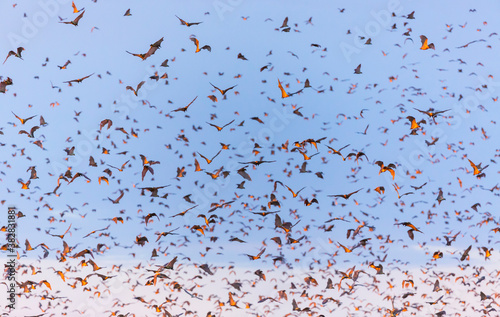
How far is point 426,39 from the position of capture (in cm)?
1759

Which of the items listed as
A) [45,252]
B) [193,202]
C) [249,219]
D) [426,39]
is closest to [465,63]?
[426,39]

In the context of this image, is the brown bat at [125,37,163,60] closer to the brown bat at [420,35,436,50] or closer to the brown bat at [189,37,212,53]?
the brown bat at [189,37,212,53]

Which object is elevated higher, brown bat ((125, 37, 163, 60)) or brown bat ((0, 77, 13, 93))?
brown bat ((0, 77, 13, 93))

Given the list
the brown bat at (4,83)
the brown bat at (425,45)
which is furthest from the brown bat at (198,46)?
the brown bat at (425,45)

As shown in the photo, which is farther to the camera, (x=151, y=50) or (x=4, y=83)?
(x=4, y=83)

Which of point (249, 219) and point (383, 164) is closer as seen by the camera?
point (383, 164)

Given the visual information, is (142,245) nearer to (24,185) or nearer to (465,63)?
(24,185)

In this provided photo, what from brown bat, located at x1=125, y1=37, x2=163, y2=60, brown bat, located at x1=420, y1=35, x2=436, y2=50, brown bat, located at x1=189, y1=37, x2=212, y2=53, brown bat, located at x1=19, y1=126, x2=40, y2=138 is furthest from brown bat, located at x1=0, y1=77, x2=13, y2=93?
brown bat, located at x1=420, y1=35, x2=436, y2=50

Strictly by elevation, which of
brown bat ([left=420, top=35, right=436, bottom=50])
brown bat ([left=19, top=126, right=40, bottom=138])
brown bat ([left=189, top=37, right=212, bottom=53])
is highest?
brown bat ([left=189, top=37, right=212, bottom=53])

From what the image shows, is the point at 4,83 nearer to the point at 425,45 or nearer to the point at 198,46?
the point at 198,46

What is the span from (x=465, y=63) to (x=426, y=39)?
12.3 ft

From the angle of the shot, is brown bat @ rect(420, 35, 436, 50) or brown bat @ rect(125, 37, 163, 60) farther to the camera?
brown bat @ rect(420, 35, 436, 50)

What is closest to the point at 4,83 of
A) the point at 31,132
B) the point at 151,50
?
the point at 31,132

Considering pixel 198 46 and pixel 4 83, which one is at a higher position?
pixel 198 46
